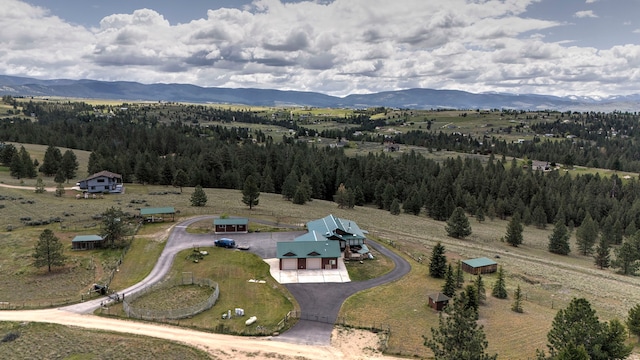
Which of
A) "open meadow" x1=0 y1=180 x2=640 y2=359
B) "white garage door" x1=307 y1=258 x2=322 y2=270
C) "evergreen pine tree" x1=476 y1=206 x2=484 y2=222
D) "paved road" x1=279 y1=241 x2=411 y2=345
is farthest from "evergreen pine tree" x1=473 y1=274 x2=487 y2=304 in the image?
"evergreen pine tree" x1=476 y1=206 x2=484 y2=222

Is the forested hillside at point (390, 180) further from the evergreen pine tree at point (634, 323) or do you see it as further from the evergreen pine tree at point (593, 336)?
the evergreen pine tree at point (593, 336)

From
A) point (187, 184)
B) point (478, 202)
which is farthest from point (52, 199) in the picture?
point (478, 202)

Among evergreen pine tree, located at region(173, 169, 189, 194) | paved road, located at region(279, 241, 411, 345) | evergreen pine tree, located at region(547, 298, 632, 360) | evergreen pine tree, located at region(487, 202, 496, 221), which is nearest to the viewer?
evergreen pine tree, located at region(547, 298, 632, 360)

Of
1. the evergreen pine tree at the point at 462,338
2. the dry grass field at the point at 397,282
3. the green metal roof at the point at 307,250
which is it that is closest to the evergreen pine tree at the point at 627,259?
the dry grass field at the point at 397,282

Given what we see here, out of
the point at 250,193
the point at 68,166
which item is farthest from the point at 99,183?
the point at 250,193

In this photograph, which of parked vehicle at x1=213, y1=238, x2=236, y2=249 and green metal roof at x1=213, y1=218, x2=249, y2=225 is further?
green metal roof at x1=213, y1=218, x2=249, y2=225

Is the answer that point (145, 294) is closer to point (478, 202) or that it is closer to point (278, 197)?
point (278, 197)

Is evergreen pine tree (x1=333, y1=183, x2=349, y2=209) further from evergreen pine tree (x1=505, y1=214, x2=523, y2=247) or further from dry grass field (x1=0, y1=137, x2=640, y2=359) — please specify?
evergreen pine tree (x1=505, y1=214, x2=523, y2=247)
